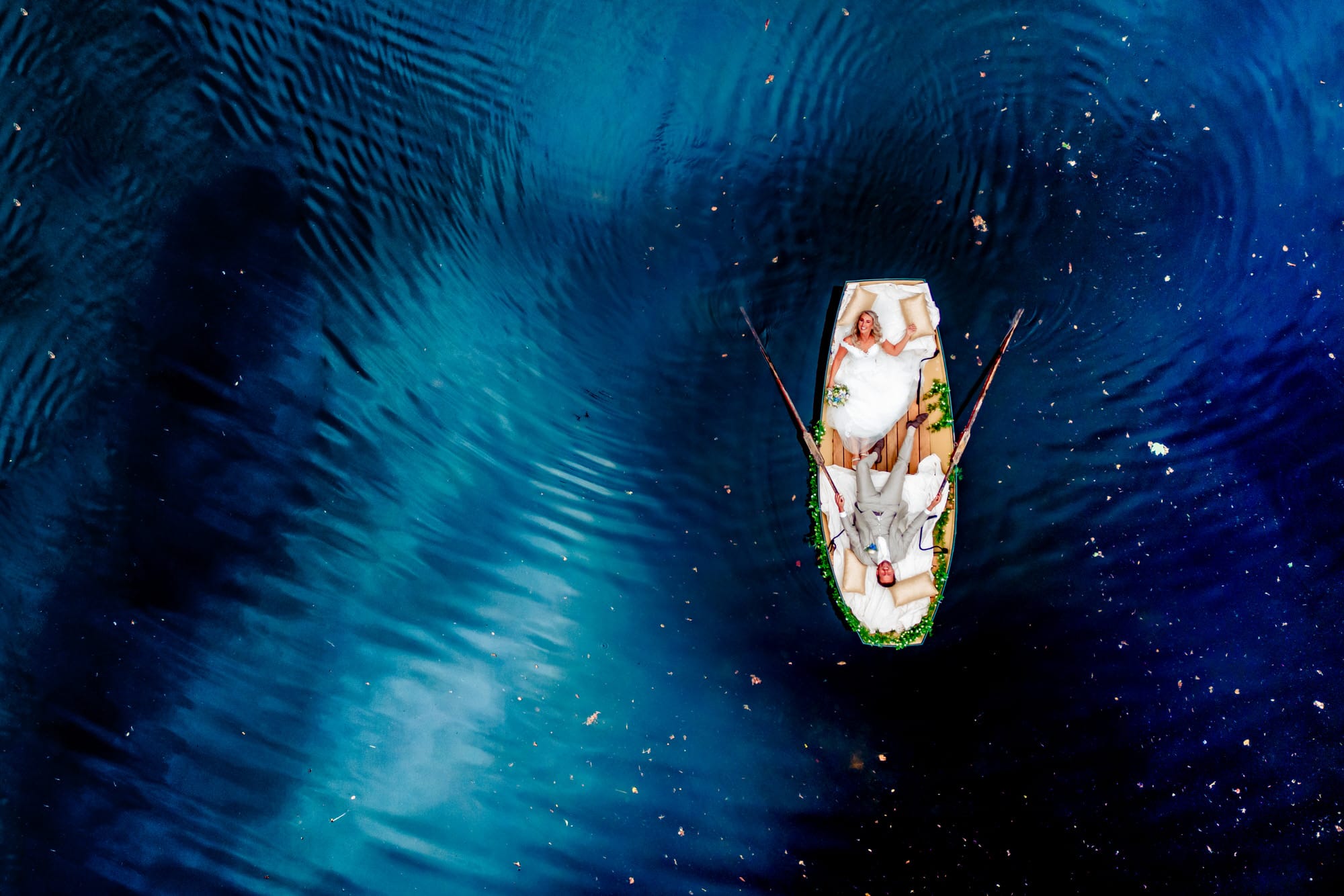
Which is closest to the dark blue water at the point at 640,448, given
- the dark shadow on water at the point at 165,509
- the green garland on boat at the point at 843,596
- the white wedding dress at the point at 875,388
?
the dark shadow on water at the point at 165,509

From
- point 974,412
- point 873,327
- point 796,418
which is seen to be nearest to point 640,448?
point 796,418

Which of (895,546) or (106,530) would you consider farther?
(106,530)

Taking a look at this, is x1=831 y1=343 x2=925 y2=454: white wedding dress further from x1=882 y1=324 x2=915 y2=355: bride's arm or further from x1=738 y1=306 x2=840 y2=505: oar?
x1=738 y1=306 x2=840 y2=505: oar

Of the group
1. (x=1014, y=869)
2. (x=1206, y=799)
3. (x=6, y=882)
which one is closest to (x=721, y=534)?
(x=1014, y=869)

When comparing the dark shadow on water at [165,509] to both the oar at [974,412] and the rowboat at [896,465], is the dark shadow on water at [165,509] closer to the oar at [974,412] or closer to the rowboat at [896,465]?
the rowboat at [896,465]

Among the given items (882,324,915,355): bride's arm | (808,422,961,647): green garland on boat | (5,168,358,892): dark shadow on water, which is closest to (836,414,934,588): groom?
(808,422,961,647): green garland on boat

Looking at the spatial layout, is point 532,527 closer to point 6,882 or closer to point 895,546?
point 895,546
